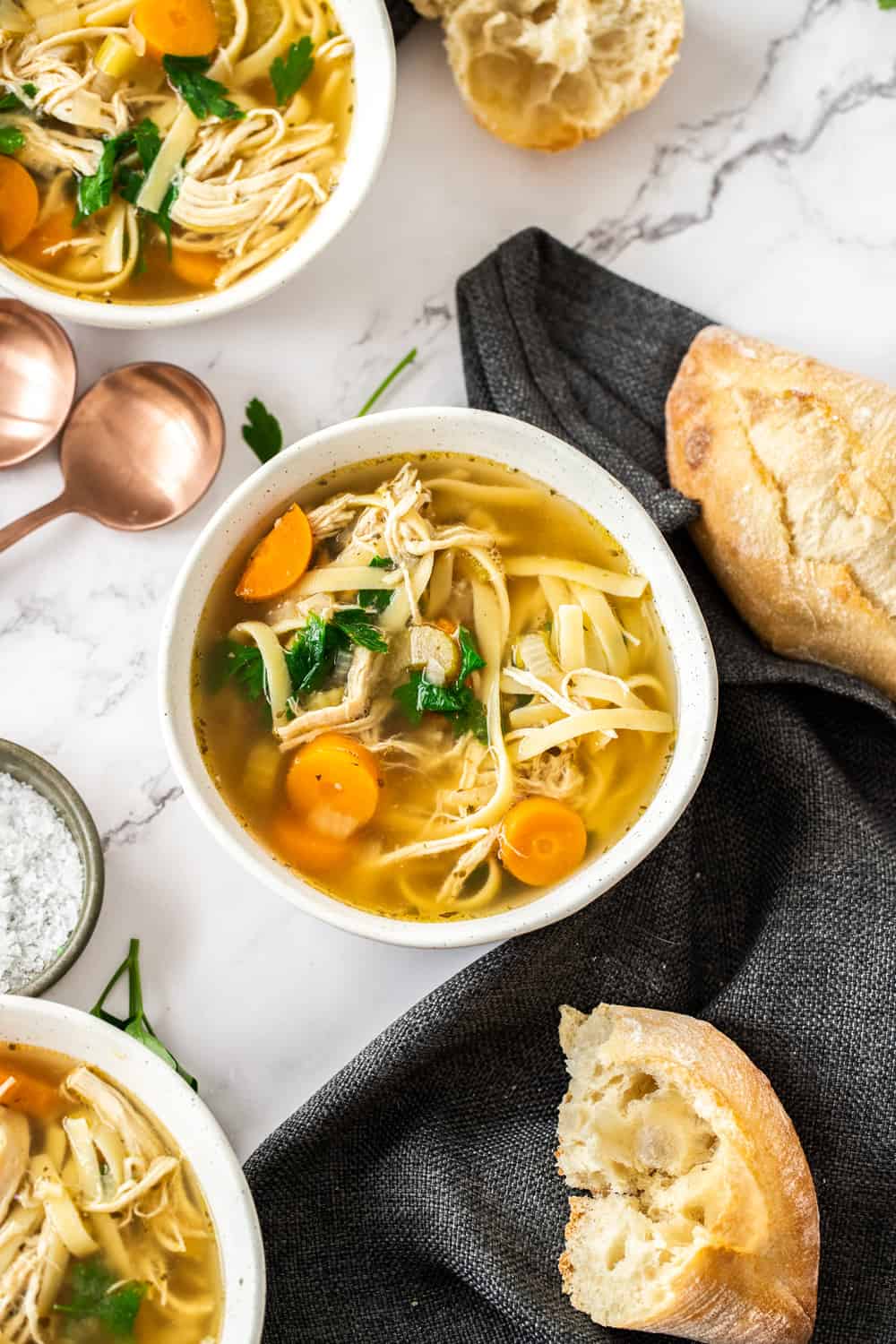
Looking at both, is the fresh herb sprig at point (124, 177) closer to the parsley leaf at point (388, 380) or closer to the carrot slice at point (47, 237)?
the carrot slice at point (47, 237)

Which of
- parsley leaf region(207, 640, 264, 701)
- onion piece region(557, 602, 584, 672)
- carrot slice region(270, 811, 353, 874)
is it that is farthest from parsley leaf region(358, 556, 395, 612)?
carrot slice region(270, 811, 353, 874)

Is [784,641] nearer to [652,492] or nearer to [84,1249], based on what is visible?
[652,492]

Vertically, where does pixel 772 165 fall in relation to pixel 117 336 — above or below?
above

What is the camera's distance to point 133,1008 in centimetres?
301

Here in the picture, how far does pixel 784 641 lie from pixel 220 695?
1.21 meters

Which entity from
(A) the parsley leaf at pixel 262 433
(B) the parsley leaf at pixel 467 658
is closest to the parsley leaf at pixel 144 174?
(A) the parsley leaf at pixel 262 433

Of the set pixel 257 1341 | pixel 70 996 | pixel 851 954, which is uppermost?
pixel 851 954

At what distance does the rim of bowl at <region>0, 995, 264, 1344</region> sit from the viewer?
259 centimetres

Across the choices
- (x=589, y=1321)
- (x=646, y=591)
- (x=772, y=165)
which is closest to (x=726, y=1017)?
(x=589, y=1321)

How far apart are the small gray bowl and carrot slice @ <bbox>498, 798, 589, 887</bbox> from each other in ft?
2.78

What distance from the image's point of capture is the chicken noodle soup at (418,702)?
2.84 m

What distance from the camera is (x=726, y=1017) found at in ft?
9.70

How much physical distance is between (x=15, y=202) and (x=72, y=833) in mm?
1332

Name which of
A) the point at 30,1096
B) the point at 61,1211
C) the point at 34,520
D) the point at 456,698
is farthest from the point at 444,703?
the point at 61,1211
